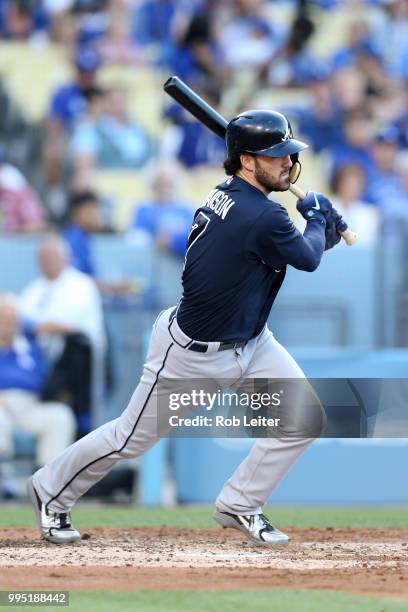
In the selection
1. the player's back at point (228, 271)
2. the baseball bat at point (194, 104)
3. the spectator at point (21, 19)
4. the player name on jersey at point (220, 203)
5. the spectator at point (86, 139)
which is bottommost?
the player's back at point (228, 271)

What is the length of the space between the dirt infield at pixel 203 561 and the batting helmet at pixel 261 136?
64.5 inches

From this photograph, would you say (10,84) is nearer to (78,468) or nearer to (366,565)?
(78,468)

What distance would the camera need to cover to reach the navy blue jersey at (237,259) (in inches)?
177

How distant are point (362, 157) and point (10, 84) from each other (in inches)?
129

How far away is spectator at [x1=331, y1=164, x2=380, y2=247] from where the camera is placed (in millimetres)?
9195

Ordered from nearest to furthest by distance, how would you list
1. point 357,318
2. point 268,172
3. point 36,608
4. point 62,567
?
point 36,608
point 62,567
point 268,172
point 357,318

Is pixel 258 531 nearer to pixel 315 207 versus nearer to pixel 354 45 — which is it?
pixel 315 207

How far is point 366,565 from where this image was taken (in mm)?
4473

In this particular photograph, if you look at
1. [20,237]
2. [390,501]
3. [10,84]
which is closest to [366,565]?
[390,501]

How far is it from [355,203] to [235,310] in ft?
16.9

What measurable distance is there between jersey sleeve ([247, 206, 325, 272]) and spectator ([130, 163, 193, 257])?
446 centimetres

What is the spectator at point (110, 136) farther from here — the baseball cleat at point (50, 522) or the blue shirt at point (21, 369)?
the baseball cleat at point (50, 522)

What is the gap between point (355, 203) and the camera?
956cm

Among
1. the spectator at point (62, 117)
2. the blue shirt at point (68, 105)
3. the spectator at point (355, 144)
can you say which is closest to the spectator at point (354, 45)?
the spectator at point (355, 144)
